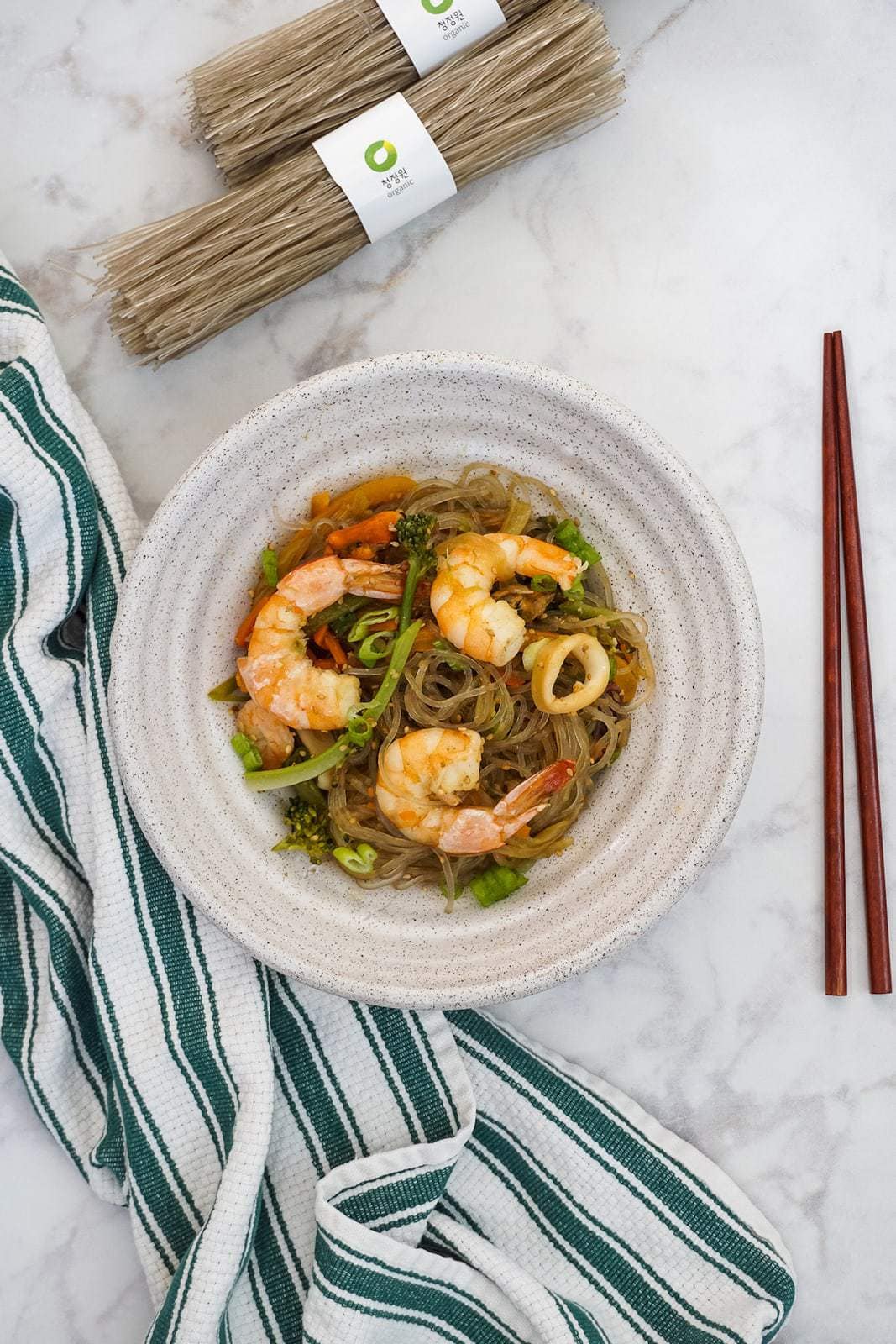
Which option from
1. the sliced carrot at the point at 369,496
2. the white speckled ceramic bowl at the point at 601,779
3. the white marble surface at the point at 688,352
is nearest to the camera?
the white speckled ceramic bowl at the point at 601,779

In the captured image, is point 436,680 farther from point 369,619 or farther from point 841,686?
point 841,686

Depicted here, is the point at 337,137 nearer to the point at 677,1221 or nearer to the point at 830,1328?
the point at 677,1221

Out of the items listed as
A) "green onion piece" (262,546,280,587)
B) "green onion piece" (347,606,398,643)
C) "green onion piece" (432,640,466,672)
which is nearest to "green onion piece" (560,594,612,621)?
"green onion piece" (432,640,466,672)

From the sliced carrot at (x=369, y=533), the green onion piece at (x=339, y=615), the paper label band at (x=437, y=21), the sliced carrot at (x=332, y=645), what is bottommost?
the sliced carrot at (x=332, y=645)

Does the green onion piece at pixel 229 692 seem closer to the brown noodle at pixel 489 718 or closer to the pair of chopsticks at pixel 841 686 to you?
the brown noodle at pixel 489 718

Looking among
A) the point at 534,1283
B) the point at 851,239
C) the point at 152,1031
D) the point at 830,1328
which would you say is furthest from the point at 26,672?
the point at 830,1328

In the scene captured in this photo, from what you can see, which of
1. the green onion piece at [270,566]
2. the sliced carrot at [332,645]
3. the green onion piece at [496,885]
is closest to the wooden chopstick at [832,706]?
the green onion piece at [496,885]

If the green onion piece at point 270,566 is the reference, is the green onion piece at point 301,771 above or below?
below
